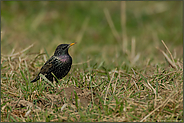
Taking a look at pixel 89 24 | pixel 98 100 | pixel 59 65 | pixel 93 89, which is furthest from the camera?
pixel 89 24

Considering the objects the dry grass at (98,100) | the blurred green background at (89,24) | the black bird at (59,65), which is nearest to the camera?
the dry grass at (98,100)

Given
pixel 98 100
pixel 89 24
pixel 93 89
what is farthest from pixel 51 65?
pixel 89 24

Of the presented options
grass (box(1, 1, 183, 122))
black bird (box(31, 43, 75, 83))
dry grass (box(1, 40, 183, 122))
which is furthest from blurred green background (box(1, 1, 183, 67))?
dry grass (box(1, 40, 183, 122))

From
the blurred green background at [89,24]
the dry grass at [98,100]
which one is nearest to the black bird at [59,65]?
the dry grass at [98,100]

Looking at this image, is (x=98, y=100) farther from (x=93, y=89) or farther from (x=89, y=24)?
(x=89, y=24)

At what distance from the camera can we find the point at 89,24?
9.22 m

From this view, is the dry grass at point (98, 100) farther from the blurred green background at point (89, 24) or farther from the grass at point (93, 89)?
the blurred green background at point (89, 24)

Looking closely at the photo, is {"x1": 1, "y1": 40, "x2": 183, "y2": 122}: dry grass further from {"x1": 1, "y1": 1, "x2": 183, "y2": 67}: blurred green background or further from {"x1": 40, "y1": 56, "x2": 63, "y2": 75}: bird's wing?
{"x1": 1, "y1": 1, "x2": 183, "y2": 67}: blurred green background

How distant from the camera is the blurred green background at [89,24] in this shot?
805 centimetres

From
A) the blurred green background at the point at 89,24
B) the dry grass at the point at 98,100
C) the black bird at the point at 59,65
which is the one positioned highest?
the blurred green background at the point at 89,24

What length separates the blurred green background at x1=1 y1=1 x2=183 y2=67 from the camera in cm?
805

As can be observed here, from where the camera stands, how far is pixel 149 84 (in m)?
3.34

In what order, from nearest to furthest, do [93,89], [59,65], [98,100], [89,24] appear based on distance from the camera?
[98,100]
[93,89]
[59,65]
[89,24]

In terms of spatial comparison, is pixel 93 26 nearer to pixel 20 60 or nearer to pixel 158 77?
pixel 20 60
